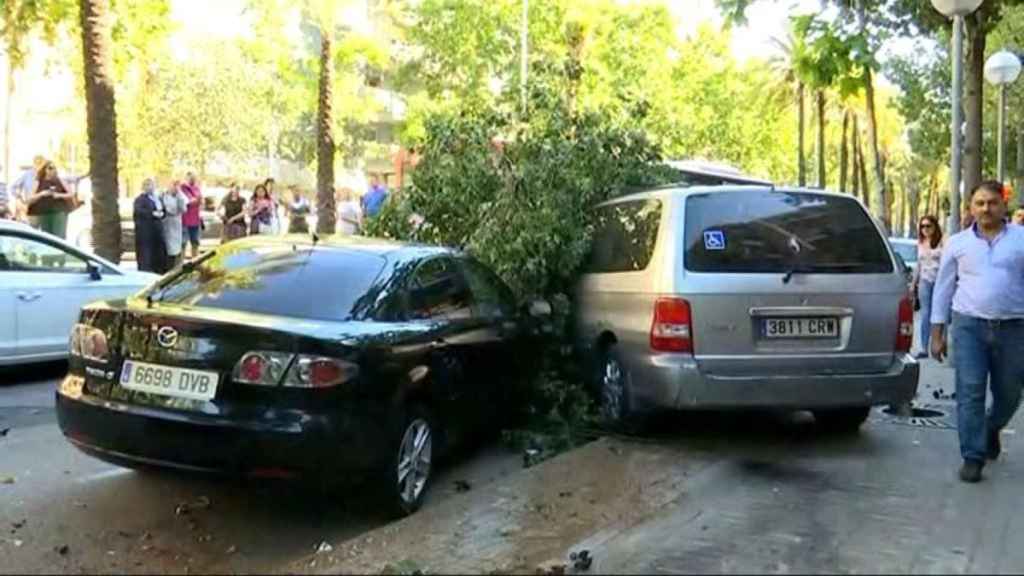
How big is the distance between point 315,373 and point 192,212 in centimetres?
1498

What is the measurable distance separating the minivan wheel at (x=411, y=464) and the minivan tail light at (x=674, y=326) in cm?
152

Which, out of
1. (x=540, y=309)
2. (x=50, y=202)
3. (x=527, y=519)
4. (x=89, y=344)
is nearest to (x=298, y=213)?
(x=50, y=202)

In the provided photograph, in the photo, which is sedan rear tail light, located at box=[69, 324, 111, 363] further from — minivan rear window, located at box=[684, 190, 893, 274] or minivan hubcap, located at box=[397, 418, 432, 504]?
minivan rear window, located at box=[684, 190, 893, 274]

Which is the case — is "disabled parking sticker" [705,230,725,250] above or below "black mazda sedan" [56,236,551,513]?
above

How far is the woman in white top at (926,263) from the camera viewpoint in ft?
41.2

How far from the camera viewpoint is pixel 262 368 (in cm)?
523

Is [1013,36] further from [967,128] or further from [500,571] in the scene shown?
[500,571]

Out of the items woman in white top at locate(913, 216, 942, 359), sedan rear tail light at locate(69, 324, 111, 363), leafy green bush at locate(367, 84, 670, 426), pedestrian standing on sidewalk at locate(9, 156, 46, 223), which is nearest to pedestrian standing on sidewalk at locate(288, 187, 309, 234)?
pedestrian standing on sidewalk at locate(9, 156, 46, 223)

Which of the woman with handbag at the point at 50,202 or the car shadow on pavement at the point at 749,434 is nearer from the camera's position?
the car shadow on pavement at the point at 749,434

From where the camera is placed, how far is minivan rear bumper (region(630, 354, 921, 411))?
21.7 ft

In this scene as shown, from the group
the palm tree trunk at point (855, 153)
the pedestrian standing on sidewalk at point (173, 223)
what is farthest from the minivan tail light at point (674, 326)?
the palm tree trunk at point (855, 153)

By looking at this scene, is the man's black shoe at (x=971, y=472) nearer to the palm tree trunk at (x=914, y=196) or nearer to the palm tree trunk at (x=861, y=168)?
the palm tree trunk at (x=861, y=168)

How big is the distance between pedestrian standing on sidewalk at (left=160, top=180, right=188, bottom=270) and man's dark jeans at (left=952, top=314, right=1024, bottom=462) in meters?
13.6

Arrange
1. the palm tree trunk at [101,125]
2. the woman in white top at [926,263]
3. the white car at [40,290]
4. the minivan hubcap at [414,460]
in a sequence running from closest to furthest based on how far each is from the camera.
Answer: the minivan hubcap at [414,460] < the white car at [40,290] < the woman in white top at [926,263] < the palm tree trunk at [101,125]
